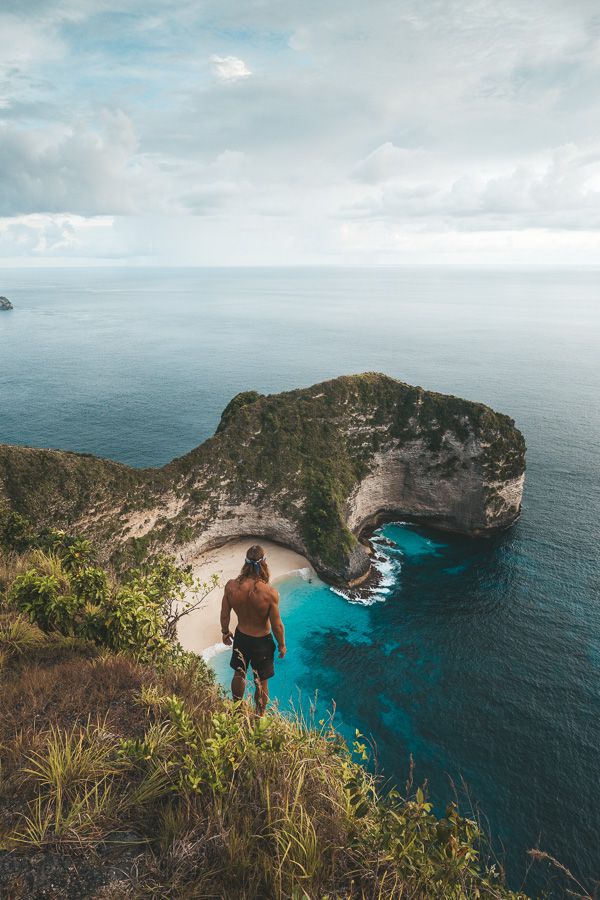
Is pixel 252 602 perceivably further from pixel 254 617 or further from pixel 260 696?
pixel 260 696

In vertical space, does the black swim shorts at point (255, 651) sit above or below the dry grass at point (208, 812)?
→ below

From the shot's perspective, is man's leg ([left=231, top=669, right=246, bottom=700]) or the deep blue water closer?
man's leg ([left=231, top=669, right=246, bottom=700])

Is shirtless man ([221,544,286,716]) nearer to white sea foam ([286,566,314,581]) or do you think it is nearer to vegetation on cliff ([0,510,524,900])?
vegetation on cliff ([0,510,524,900])

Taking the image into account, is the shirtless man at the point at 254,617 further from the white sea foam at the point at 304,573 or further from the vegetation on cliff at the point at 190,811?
the white sea foam at the point at 304,573

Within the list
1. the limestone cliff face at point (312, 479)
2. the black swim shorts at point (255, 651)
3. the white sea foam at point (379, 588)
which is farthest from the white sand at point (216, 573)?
the black swim shorts at point (255, 651)

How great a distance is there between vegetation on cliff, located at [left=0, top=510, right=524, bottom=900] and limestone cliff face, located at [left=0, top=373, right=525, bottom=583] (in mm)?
31256

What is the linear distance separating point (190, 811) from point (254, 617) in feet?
15.6

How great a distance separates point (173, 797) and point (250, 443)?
40987mm

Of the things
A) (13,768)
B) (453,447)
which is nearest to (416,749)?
(13,768)

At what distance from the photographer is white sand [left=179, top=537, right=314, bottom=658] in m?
35.0

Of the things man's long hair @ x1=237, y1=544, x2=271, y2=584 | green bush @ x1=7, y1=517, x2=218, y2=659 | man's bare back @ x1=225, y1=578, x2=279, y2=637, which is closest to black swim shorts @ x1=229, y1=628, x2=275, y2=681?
man's bare back @ x1=225, y1=578, x2=279, y2=637

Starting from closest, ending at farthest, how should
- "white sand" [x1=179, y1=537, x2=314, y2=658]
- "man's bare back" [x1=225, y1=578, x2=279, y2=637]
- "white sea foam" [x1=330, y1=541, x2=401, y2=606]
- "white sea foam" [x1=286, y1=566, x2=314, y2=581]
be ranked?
"man's bare back" [x1=225, y1=578, x2=279, y2=637]
"white sand" [x1=179, y1=537, x2=314, y2=658]
"white sea foam" [x1=330, y1=541, x2=401, y2=606]
"white sea foam" [x1=286, y1=566, x2=314, y2=581]

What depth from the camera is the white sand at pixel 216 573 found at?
35031 mm

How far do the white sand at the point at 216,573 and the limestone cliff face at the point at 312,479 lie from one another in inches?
38.0
